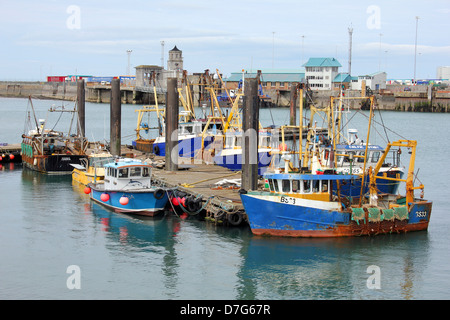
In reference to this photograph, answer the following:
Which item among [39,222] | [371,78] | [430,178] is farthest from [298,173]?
[371,78]

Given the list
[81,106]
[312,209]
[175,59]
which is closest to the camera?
[312,209]

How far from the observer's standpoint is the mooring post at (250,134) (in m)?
28.9

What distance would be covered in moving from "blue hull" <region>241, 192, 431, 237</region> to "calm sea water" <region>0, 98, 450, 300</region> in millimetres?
418

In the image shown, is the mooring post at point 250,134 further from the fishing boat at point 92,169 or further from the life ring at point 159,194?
the fishing boat at point 92,169

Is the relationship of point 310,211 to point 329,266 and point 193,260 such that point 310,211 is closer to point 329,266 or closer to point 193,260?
point 329,266

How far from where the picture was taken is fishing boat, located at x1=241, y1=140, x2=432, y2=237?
26.0 m

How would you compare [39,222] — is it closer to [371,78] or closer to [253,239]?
[253,239]

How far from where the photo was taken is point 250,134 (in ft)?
94.4

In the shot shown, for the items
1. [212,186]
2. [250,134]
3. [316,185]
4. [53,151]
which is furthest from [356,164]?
[53,151]

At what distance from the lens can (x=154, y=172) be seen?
121ft

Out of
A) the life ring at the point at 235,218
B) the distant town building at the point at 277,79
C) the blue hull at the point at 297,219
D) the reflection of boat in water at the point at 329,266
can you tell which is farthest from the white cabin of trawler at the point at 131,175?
the distant town building at the point at 277,79

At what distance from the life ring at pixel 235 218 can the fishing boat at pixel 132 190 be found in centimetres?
388

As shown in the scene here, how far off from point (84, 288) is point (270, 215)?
26.9ft

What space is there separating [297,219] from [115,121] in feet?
69.5
